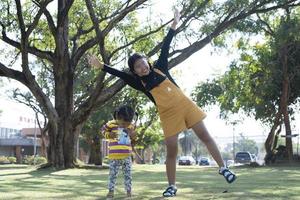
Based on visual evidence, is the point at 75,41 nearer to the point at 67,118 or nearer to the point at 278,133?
the point at 67,118

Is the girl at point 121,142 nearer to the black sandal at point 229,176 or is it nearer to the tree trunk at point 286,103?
the black sandal at point 229,176

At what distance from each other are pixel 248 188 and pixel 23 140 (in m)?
59.1

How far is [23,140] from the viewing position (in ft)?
208

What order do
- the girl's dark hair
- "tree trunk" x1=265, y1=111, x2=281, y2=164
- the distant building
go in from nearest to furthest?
the girl's dark hair → "tree trunk" x1=265, y1=111, x2=281, y2=164 → the distant building

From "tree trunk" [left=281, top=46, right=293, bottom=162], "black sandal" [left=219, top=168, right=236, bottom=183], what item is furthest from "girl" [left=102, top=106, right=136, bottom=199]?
"tree trunk" [left=281, top=46, right=293, bottom=162]

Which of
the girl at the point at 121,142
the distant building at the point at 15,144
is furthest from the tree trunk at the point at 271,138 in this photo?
the distant building at the point at 15,144

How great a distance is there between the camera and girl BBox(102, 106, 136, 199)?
634 centimetres

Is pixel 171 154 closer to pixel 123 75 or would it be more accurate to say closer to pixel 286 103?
pixel 123 75

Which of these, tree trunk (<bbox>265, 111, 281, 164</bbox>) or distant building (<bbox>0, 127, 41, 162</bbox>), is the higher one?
distant building (<bbox>0, 127, 41, 162</bbox>)

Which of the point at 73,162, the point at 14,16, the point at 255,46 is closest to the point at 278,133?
the point at 255,46

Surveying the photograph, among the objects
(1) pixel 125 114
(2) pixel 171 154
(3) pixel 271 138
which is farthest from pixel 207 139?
(3) pixel 271 138

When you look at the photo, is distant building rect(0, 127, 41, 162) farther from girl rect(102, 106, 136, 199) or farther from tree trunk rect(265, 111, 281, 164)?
girl rect(102, 106, 136, 199)

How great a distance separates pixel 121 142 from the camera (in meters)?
6.42

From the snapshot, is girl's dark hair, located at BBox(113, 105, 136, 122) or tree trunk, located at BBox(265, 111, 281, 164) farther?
tree trunk, located at BBox(265, 111, 281, 164)
